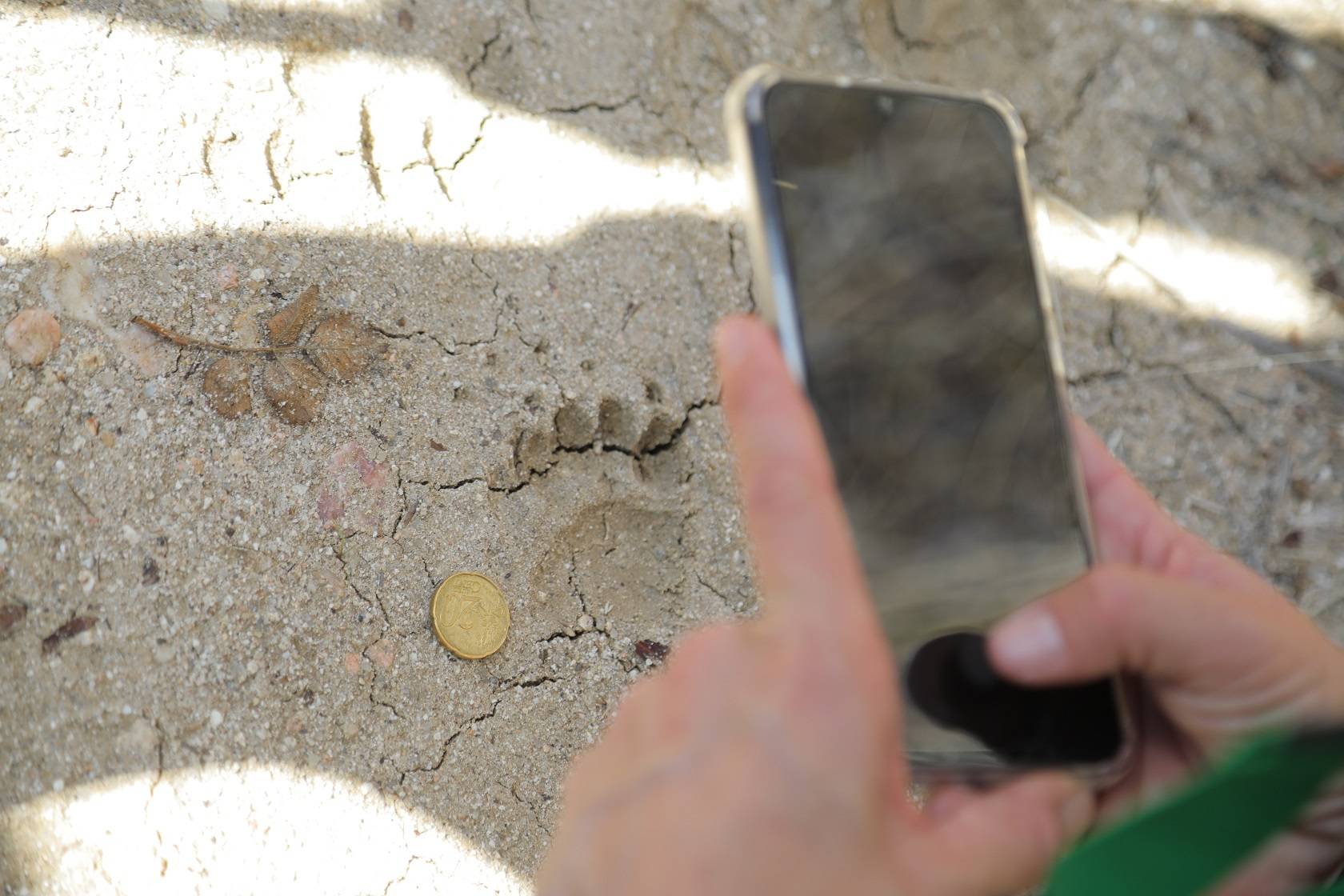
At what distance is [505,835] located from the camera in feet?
4.77

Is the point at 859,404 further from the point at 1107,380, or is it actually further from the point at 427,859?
the point at 1107,380

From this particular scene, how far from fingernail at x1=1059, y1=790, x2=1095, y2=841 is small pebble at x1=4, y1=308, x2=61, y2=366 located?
1427 millimetres

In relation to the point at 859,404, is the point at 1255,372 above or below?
below

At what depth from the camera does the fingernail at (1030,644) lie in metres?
0.96

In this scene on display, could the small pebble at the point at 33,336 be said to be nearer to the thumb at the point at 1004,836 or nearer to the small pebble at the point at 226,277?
the small pebble at the point at 226,277

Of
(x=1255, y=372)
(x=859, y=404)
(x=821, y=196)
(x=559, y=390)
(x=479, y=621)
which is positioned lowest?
(x=479, y=621)

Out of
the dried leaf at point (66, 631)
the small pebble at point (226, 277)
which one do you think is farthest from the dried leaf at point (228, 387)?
the dried leaf at point (66, 631)

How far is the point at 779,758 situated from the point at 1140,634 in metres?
0.43

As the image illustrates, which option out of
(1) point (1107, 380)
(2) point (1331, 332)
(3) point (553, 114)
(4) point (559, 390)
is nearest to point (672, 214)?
(3) point (553, 114)

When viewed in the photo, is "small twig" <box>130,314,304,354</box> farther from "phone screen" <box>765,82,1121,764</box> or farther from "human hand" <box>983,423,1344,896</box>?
"human hand" <box>983,423,1344,896</box>

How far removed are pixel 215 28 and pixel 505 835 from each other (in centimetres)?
136

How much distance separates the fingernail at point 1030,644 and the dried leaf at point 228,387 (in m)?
1.10

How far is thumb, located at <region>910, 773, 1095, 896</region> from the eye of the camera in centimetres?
81

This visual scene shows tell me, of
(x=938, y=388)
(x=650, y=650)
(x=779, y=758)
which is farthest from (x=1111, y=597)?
(x=650, y=650)
